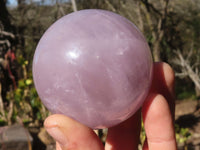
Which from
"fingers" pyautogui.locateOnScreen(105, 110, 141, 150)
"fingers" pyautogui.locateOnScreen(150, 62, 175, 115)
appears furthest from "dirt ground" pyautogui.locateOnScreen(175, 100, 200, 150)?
"fingers" pyautogui.locateOnScreen(150, 62, 175, 115)

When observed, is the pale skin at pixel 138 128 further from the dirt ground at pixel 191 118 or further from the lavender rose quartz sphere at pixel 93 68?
the dirt ground at pixel 191 118

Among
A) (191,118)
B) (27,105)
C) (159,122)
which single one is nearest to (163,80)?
(159,122)

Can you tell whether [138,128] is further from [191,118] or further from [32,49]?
[32,49]

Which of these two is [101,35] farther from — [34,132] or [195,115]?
[195,115]

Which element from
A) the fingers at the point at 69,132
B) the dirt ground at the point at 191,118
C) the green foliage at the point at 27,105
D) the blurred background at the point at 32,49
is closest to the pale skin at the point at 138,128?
the fingers at the point at 69,132

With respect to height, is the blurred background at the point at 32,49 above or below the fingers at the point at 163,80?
below

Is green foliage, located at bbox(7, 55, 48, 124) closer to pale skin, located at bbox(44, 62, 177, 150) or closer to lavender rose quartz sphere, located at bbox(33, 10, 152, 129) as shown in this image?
pale skin, located at bbox(44, 62, 177, 150)
